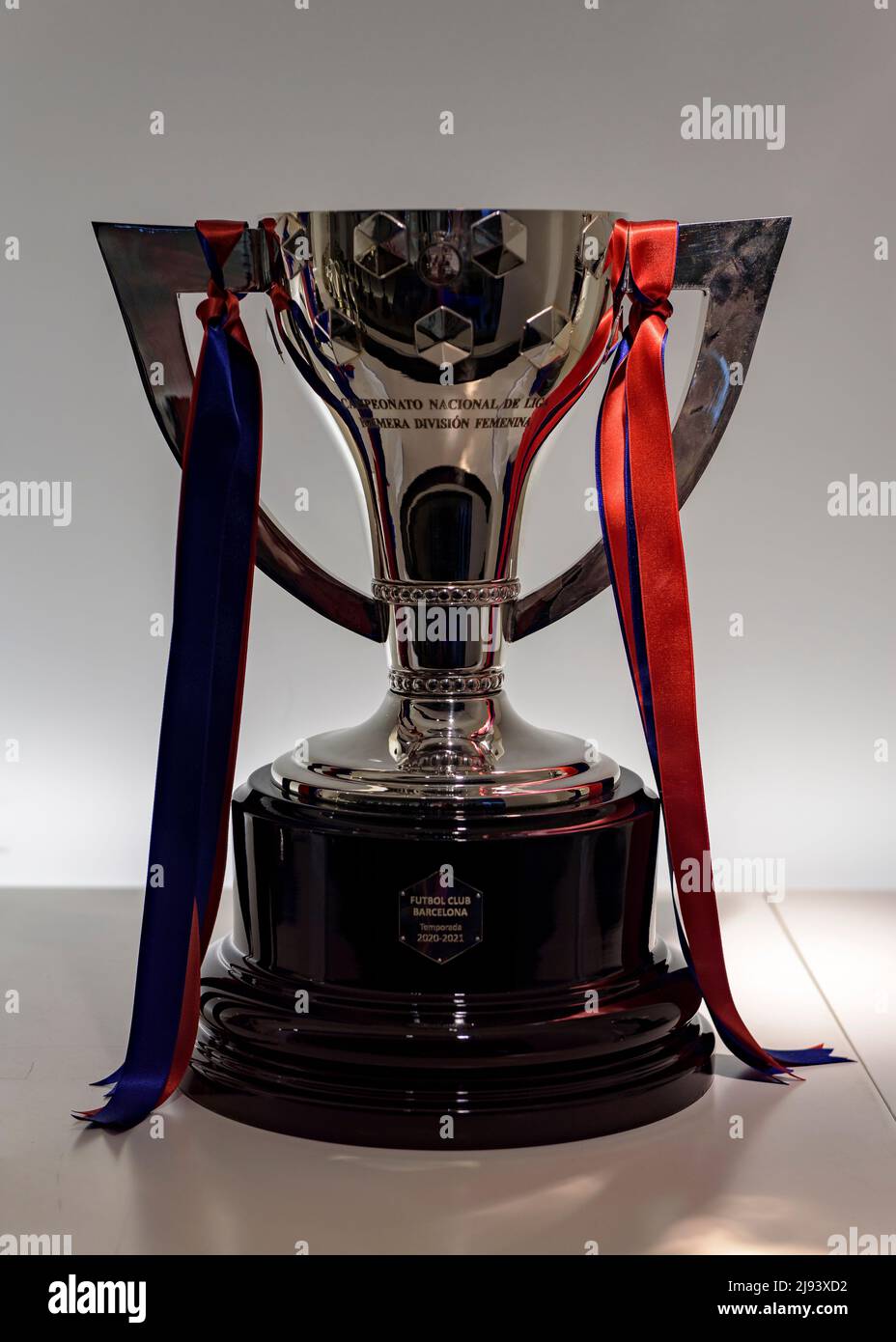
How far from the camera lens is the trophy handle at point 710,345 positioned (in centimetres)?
118

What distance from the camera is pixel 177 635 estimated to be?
1117 mm

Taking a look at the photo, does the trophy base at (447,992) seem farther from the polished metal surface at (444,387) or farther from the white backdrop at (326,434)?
the white backdrop at (326,434)

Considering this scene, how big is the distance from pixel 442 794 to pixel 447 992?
13 centimetres

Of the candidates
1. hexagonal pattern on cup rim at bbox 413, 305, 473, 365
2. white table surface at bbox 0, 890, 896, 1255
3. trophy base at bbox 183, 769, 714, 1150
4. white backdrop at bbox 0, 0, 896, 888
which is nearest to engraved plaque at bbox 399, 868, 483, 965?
trophy base at bbox 183, 769, 714, 1150

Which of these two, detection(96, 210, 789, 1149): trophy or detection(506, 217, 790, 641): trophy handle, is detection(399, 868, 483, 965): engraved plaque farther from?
detection(506, 217, 790, 641): trophy handle

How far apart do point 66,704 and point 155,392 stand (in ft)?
2.16

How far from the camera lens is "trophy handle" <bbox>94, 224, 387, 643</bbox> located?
44.6 inches

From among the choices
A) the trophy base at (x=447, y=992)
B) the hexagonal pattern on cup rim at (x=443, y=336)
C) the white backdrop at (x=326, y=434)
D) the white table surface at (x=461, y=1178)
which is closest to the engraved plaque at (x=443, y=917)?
the trophy base at (x=447, y=992)

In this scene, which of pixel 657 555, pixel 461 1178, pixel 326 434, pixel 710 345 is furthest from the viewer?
pixel 326 434

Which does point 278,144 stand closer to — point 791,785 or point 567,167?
point 567,167

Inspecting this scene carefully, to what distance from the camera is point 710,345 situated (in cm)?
123

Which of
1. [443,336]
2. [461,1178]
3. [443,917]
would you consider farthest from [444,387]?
[461,1178]

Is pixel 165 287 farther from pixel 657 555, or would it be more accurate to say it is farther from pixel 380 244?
pixel 657 555

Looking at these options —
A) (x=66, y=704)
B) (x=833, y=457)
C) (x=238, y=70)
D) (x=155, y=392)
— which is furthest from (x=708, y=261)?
(x=66, y=704)
